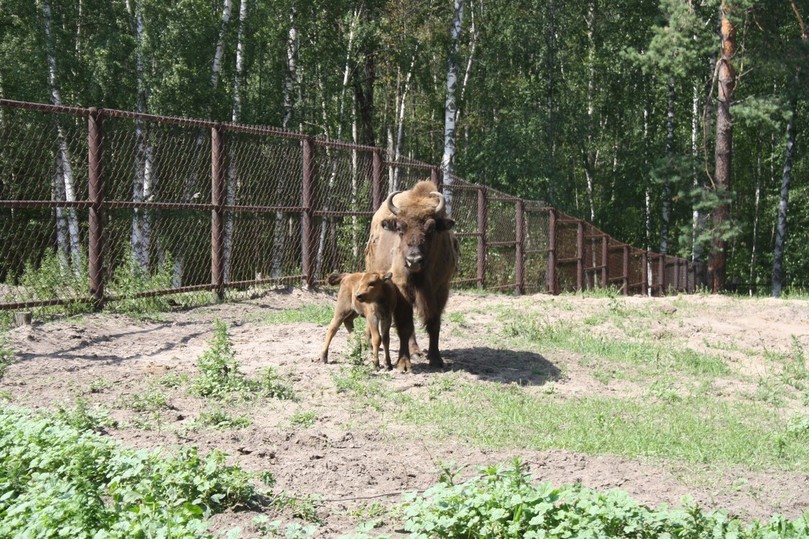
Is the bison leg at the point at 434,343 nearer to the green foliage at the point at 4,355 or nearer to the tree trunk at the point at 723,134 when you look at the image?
the green foliage at the point at 4,355

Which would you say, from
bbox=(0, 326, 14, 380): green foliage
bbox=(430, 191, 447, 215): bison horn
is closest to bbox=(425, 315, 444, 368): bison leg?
bbox=(430, 191, 447, 215): bison horn

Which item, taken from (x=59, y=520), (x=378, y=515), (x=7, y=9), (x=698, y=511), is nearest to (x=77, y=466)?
(x=59, y=520)

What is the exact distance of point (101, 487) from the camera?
4.86 meters

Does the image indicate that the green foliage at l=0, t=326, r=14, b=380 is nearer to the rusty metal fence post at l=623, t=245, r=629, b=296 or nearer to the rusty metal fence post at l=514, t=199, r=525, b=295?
the rusty metal fence post at l=514, t=199, r=525, b=295

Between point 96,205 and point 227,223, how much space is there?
10.6m

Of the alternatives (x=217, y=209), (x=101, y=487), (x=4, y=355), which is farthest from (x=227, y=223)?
(x=101, y=487)

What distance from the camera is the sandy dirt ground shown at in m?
5.27

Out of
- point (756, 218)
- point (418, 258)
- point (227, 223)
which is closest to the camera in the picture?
point (418, 258)

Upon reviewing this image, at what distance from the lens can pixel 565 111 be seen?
119 feet

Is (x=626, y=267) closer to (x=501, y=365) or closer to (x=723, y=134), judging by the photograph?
(x=723, y=134)

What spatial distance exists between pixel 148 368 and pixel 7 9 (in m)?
18.0

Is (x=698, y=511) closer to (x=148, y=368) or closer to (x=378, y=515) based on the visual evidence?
(x=378, y=515)

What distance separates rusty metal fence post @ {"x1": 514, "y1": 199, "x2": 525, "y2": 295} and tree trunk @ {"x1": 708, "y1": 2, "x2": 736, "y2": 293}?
627 cm

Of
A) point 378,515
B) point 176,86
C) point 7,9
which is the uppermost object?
point 7,9
